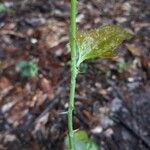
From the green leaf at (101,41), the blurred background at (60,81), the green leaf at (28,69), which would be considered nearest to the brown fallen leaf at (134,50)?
the blurred background at (60,81)

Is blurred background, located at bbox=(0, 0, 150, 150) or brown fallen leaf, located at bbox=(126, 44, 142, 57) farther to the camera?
brown fallen leaf, located at bbox=(126, 44, 142, 57)

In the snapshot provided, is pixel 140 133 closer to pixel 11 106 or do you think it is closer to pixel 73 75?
pixel 11 106


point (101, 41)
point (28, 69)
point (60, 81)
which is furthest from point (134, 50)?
point (101, 41)

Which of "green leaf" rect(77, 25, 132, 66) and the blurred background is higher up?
"green leaf" rect(77, 25, 132, 66)

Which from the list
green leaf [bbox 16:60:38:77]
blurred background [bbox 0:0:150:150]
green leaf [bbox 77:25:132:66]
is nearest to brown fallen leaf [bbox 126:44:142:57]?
blurred background [bbox 0:0:150:150]

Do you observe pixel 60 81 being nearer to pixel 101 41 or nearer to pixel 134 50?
pixel 134 50

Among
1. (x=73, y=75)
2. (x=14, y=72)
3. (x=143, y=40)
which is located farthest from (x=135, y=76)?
(x=73, y=75)

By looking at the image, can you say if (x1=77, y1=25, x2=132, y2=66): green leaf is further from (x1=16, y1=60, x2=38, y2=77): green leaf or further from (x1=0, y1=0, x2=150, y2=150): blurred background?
(x1=16, y1=60, x2=38, y2=77): green leaf
